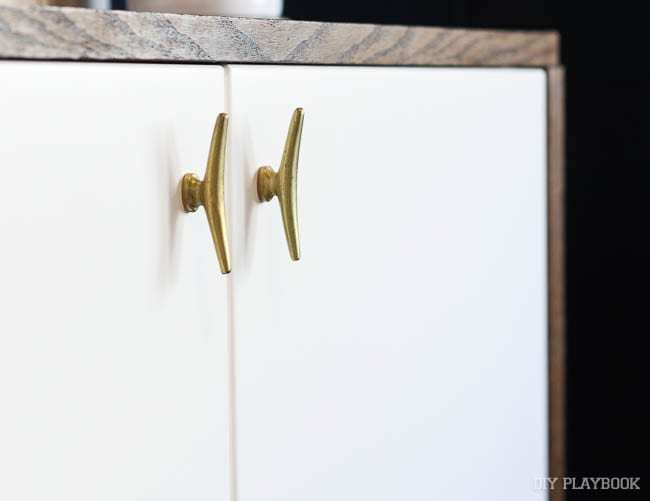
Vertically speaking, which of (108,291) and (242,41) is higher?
(242,41)

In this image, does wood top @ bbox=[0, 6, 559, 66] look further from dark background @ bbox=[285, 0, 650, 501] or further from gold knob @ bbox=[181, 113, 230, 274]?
dark background @ bbox=[285, 0, 650, 501]

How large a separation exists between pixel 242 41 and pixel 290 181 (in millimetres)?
75

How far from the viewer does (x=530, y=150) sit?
2.17 ft

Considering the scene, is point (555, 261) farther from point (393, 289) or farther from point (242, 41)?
point (242, 41)

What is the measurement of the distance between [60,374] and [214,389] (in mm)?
93

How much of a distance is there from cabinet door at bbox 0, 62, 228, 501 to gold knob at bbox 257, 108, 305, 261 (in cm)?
4

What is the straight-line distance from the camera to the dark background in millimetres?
917

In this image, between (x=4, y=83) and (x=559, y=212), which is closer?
(x=4, y=83)

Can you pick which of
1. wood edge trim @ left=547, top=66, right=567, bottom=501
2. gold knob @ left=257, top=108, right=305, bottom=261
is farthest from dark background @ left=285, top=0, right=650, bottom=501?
gold knob @ left=257, top=108, right=305, bottom=261

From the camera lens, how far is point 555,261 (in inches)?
27.1
